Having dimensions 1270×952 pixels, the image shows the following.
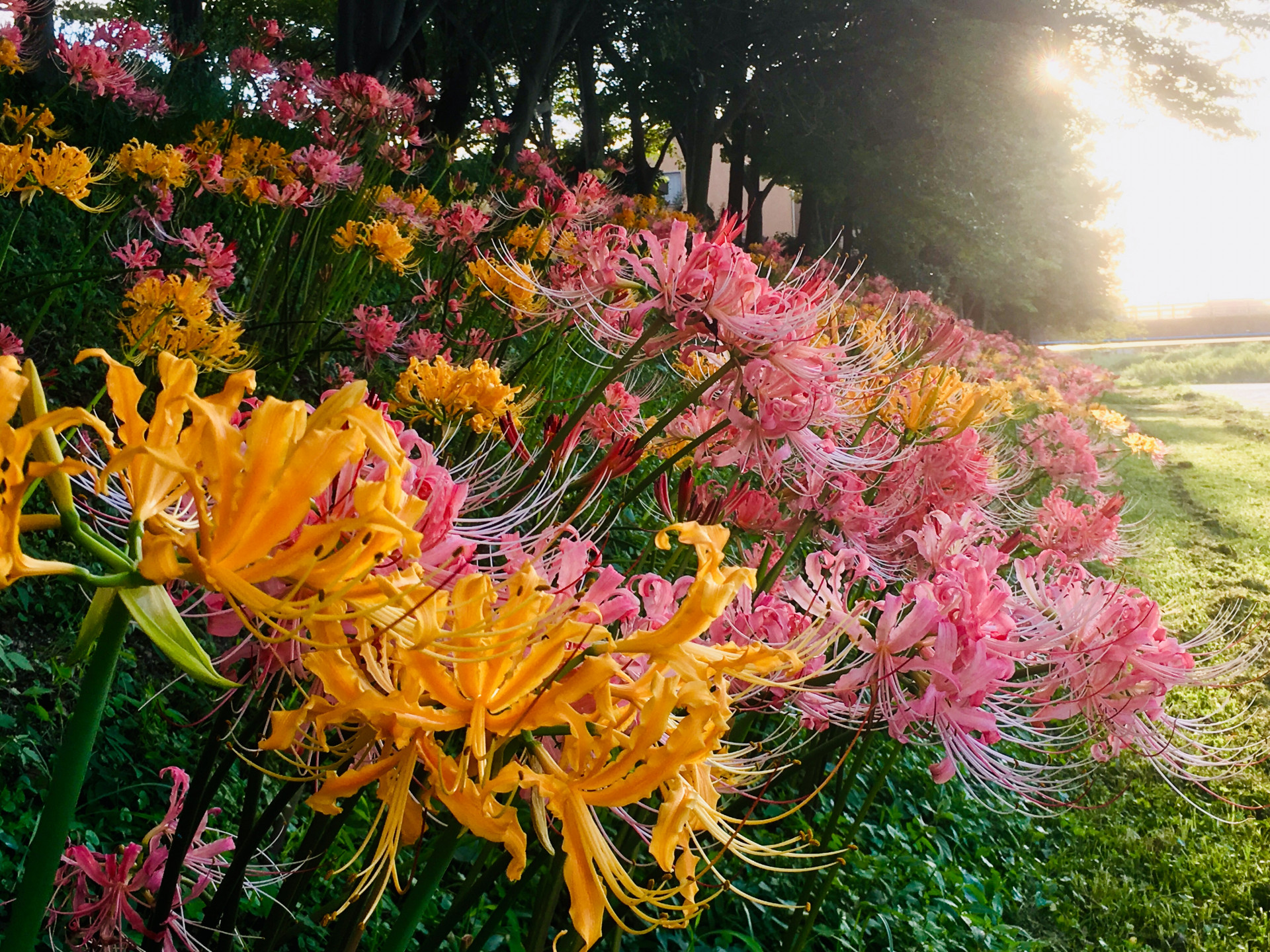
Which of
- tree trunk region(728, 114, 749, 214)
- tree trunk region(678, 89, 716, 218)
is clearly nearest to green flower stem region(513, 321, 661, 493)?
tree trunk region(678, 89, 716, 218)

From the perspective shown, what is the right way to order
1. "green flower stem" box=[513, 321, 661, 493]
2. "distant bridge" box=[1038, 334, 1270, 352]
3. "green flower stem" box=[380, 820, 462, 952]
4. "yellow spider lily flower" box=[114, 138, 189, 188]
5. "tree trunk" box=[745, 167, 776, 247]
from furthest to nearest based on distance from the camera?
"distant bridge" box=[1038, 334, 1270, 352]
"tree trunk" box=[745, 167, 776, 247]
"yellow spider lily flower" box=[114, 138, 189, 188]
"green flower stem" box=[513, 321, 661, 493]
"green flower stem" box=[380, 820, 462, 952]

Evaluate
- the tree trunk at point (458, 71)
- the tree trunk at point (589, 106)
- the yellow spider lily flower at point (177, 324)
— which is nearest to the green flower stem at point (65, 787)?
the yellow spider lily flower at point (177, 324)

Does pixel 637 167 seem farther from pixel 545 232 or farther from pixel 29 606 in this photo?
pixel 29 606

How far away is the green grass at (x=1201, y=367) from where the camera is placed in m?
24.6

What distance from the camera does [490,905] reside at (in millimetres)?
2254

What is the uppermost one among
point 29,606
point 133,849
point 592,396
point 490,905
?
point 592,396

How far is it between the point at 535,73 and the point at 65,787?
32.7ft

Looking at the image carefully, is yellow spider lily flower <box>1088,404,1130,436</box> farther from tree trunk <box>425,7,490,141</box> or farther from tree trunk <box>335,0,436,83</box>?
tree trunk <box>425,7,490,141</box>

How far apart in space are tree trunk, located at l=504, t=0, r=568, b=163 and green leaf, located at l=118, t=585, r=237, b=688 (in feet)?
28.9

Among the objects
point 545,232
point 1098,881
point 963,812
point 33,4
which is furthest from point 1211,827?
point 33,4

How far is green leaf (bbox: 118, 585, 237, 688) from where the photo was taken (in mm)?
601

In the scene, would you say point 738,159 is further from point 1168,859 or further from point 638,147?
point 1168,859

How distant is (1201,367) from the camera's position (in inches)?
1000

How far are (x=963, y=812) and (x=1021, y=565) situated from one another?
7.78 ft
